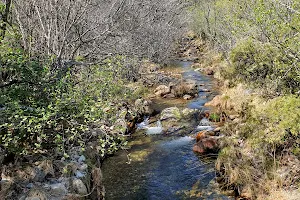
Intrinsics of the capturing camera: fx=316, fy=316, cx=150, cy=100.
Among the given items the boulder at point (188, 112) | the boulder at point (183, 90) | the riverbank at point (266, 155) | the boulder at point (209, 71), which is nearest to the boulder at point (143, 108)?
the boulder at point (188, 112)

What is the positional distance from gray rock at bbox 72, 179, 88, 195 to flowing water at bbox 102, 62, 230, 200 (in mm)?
1664

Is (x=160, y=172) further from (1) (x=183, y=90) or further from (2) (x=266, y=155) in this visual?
(1) (x=183, y=90)

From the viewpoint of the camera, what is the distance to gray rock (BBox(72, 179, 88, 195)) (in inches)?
377

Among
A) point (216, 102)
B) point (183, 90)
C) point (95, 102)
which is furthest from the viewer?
point (183, 90)

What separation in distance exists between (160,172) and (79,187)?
5404 mm

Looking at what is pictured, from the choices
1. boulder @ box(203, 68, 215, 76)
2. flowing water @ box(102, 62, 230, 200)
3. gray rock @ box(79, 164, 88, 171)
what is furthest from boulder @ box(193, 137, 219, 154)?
boulder @ box(203, 68, 215, 76)

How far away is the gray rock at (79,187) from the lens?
9570 millimetres

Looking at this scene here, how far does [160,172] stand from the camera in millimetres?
14328

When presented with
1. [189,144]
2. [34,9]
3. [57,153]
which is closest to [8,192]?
[57,153]

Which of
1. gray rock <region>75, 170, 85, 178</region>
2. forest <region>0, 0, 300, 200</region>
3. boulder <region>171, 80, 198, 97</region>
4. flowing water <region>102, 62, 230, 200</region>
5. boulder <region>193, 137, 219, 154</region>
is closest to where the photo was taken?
forest <region>0, 0, 300, 200</region>

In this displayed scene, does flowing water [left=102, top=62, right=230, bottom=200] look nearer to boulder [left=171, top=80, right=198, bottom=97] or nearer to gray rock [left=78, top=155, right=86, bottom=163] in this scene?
gray rock [left=78, top=155, right=86, bottom=163]

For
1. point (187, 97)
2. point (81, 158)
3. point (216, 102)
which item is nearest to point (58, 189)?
point (81, 158)

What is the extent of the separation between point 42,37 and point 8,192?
631cm

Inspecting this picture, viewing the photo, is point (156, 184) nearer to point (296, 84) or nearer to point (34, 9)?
point (296, 84)
